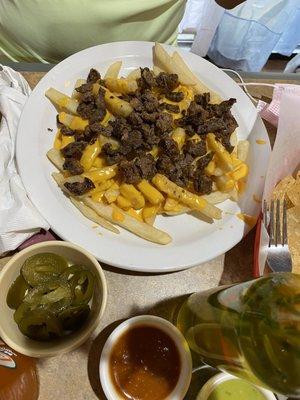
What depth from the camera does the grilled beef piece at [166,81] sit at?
1339mm

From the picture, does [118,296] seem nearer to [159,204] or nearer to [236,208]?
[159,204]

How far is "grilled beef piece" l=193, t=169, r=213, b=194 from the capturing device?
1.24m

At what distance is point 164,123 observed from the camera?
4.17 feet

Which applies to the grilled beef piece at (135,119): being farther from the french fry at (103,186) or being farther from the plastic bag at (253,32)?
the plastic bag at (253,32)

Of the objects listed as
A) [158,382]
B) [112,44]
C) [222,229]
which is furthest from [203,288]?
[112,44]

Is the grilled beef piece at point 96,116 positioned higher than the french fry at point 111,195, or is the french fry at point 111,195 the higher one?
the grilled beef piece at point 96,116

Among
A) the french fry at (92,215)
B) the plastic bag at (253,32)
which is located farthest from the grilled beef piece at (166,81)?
the plastic bag at (253,32)

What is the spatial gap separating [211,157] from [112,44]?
1.57 ft

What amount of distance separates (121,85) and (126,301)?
0.61 m

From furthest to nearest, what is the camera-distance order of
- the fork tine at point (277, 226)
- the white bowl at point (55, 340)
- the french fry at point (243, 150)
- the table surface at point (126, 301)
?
the french fry at point (243, 150), the fork tine at point (277, 226), the table surface at point (126, 301), the white bowl at point (55, 340)

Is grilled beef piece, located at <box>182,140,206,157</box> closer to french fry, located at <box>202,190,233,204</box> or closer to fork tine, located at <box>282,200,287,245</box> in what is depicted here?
french fry, located at <box>202,190,233,204</box>

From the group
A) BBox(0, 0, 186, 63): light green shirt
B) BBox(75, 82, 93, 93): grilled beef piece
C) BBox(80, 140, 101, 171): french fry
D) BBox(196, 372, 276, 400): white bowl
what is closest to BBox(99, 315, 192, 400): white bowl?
BBox(196, 372, 276, 400): white bowl

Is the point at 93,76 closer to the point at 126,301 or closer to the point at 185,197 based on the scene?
the point at 185,197

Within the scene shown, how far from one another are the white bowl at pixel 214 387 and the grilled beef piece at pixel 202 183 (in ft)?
1.55
